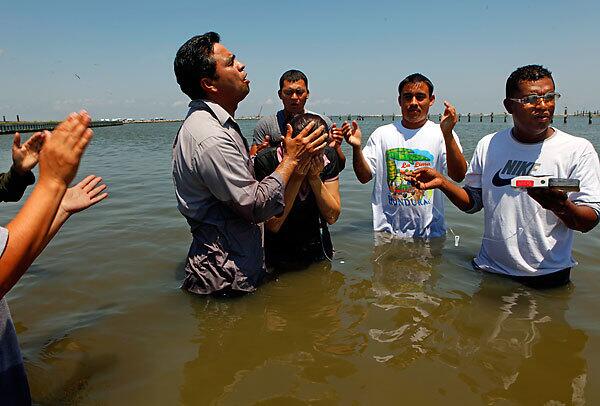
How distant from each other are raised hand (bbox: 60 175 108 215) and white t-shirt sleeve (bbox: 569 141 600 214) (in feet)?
10.1

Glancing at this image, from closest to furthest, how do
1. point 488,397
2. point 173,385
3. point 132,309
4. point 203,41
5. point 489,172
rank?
point 488,397 → point 173,385 → point 203,41 → point 489,172 → point 132,309

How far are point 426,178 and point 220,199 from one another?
176cm

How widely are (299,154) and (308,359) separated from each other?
1412mm

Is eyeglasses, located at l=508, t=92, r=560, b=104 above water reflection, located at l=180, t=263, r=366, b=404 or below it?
above

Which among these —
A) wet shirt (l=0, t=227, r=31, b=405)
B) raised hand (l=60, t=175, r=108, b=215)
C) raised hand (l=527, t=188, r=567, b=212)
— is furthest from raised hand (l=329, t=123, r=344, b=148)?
wet shirt (l=0, t=227, r=31, b=405)

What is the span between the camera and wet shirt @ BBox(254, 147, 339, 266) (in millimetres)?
3602

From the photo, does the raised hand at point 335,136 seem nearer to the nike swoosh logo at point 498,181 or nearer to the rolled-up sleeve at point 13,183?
the nike swoosh logo at point 498,181

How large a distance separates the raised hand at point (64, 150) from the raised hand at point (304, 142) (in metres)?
1.62

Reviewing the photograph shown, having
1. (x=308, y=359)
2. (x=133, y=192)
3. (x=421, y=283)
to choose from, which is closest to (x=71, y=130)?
(x=308, y=359)

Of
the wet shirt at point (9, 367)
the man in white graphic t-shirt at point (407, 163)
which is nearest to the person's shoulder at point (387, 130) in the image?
the man in white graphic t-shirt at point (407, 163)

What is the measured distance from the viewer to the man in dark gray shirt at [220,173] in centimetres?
284

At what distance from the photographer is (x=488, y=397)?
2.28m

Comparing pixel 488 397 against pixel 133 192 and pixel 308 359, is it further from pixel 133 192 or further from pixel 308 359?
pixel 133 192

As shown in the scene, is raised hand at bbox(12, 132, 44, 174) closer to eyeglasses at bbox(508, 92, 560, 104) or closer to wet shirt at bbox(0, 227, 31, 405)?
wet shirt at bbox(0, 227, 31, 405)
